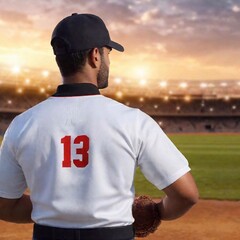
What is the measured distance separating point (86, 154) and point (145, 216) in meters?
0.48

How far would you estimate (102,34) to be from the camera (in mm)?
2107

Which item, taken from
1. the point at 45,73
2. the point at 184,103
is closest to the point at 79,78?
the point at 45,73

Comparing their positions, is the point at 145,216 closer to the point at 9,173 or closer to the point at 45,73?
the point at 9,173

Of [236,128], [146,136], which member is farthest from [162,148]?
[236,128]

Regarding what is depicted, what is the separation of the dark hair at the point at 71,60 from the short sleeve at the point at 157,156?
38cm

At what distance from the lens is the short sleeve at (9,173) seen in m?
2.10

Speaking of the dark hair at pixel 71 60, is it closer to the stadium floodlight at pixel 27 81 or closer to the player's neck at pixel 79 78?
the player's neck at pixel 79 78

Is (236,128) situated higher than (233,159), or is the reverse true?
(233,159)

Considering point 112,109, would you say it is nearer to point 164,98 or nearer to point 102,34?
point 102,34

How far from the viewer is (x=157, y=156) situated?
1926mm

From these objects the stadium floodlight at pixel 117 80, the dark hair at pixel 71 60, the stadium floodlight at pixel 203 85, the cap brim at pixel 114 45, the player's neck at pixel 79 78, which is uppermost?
the cap brim at pixel 114 45

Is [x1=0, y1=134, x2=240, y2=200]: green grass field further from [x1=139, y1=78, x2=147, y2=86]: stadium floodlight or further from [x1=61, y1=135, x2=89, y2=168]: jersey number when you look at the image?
[x1=139, y1=78, x2=147, y2=86]: stadium floodlight

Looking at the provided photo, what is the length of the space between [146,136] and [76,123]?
315 mm

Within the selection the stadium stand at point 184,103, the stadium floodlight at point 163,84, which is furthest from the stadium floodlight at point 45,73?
the stadium floodlight at point 163,84
